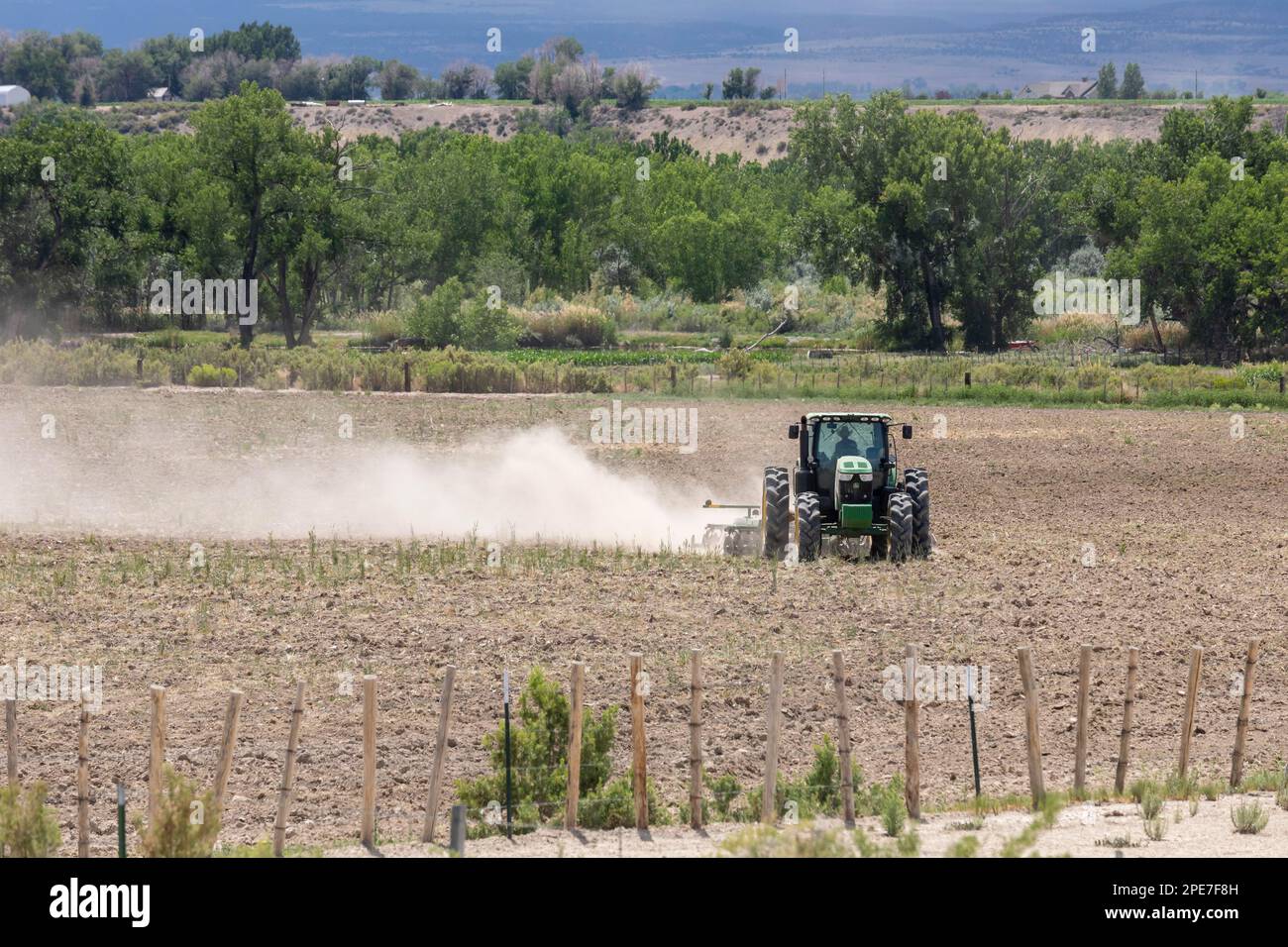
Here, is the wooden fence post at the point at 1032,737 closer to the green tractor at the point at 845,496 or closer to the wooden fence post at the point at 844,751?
the wooden fence post at the point at 844,751

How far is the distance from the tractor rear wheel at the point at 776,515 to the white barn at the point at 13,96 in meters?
182

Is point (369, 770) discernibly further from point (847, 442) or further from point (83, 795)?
point (847, 442)

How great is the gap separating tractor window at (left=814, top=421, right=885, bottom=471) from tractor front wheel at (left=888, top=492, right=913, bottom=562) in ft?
3.09

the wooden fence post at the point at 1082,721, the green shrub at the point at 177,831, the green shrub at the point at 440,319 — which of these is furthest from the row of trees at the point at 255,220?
the green shrub at the point at 177,831

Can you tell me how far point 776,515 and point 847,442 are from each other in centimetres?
178

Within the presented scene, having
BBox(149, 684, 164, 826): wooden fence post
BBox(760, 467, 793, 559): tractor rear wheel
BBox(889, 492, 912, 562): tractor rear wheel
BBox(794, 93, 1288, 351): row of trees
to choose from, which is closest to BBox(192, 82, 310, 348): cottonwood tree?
BBox(794, 93, 1288, 351): row of trees

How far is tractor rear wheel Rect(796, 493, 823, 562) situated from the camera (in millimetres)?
24625

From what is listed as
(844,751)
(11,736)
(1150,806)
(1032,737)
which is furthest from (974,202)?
(11,736)
